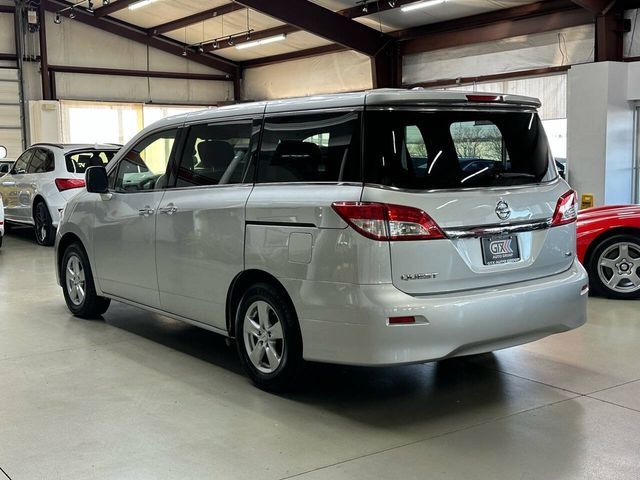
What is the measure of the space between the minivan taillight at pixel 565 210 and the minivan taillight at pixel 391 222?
3.00 feet

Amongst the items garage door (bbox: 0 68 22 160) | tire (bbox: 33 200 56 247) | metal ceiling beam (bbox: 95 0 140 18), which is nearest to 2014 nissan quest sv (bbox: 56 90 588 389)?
tire (bbox: 33 200 56 247)

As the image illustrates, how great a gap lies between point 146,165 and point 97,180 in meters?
0.45

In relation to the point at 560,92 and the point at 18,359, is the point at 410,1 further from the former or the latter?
the point at 18,359

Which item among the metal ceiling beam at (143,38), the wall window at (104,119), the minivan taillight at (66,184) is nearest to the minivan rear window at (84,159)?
the minivan taillight at (66,184)

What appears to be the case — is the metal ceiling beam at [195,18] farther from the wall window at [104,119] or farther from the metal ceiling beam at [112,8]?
the wall window at [104,119]

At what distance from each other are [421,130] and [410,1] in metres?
11.1

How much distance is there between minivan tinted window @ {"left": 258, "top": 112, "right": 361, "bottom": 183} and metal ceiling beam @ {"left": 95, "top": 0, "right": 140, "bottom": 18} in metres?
14.7

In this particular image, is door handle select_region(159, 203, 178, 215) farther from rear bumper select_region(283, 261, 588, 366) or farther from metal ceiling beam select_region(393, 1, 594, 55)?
metal ceiling beam select_region(393, 1, 594, 55)

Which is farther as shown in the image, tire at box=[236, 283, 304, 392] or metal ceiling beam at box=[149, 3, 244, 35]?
metal ceiling beam at box=[149, 3, 244, 35]

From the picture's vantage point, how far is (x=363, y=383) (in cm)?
456

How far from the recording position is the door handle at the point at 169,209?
499 centimetres

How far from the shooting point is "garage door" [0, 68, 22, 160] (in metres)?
19.6

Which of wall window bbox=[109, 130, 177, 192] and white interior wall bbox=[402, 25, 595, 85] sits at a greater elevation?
white interior wall bbox=[402, 25, 595, 85]

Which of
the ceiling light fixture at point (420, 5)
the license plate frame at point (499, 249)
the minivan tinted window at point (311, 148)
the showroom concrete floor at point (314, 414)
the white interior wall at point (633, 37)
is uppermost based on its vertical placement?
the ceiling light fixture at point (420, 5)
